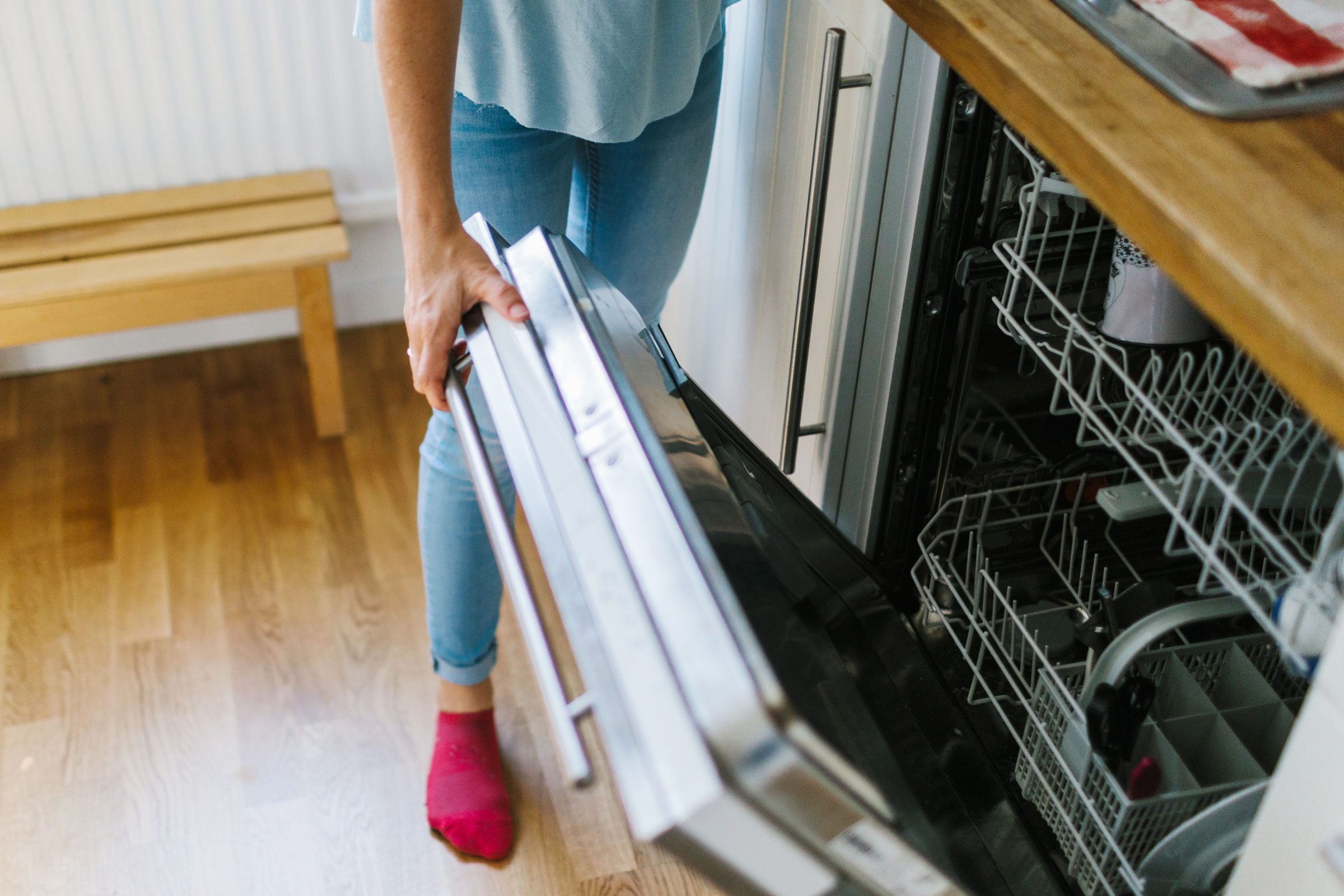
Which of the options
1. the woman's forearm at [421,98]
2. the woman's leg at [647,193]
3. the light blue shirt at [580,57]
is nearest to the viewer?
the woman's forearm at [421,98]

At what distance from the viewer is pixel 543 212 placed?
114 cm

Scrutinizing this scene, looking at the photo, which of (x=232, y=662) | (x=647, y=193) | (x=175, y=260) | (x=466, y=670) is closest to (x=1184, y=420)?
(x=647, y=193)

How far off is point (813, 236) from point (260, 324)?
1347 millimetres

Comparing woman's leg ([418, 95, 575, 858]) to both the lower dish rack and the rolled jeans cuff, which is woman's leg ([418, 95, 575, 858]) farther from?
the lower dish rack

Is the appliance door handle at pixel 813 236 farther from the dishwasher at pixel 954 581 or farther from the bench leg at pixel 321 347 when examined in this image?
the bench leg at pixel 321 347

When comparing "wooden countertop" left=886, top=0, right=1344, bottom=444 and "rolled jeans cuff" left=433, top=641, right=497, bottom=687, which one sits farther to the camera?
"rolled jeans cuff" left=433, top=641, right=497, bottom=687

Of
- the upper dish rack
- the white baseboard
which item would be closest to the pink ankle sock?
the upper dish rack

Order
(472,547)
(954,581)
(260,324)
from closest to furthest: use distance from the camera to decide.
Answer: (954,581) < (472,547) < (260,324)

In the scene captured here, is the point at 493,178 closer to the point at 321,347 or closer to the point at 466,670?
the point at 466,670

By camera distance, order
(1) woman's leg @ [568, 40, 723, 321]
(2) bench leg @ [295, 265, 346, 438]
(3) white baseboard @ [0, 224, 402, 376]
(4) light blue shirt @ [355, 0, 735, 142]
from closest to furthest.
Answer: (4) light blue shirt @ [355, 0, 735, 142] < (1) woman's leg @ [568, 40, 723, 321] < (2) bench leg @ [295, 265, 346, 438] < (3) white baseboard @ [0, 224, 402, 376]

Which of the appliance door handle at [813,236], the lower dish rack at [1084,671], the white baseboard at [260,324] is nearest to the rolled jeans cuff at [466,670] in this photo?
the appliance door handle at [813,236]

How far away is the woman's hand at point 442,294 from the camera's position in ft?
2.68

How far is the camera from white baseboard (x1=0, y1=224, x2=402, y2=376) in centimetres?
205

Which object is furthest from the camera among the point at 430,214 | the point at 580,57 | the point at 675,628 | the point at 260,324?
the point at 260,324
